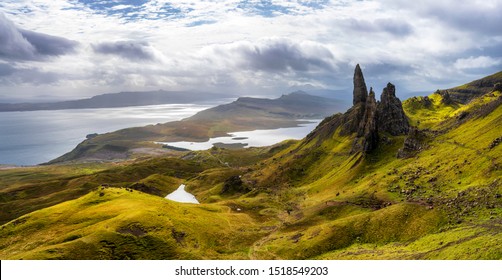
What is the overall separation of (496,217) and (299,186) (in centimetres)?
12715

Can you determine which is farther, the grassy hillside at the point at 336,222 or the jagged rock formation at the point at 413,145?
the jagged rock formation at the point at 413,145

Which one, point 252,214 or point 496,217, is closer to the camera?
point 496,217

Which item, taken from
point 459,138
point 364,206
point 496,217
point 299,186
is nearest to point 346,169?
point 299,186

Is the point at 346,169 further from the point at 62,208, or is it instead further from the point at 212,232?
the point at 62,208

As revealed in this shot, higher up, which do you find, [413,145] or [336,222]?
[413,145]

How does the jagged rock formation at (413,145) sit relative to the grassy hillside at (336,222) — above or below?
above

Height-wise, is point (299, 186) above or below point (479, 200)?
below

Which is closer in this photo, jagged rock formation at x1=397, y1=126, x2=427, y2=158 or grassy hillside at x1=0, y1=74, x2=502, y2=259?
grassy hillside at x1=0, y1=74, x2=502, y2=259

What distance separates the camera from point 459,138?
145625mm

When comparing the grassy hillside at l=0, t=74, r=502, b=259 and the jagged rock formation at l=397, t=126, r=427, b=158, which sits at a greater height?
the jagged rock formation at l=397, t=126, r=427, b=158

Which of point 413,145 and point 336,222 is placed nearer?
point 336,222

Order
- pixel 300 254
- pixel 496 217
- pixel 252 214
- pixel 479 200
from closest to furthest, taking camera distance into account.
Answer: pixel 496 217, pixel 479 200, pixel 300 254, pixel 252 214

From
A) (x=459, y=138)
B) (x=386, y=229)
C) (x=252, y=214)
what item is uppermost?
(x=459, y=138)
